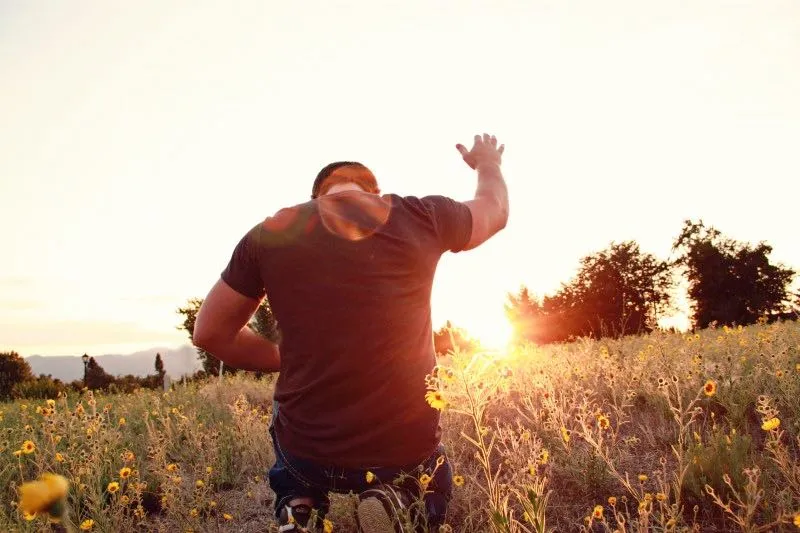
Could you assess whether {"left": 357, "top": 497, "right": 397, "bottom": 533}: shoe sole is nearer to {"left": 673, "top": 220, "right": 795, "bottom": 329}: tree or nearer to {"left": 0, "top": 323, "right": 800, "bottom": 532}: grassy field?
{"left": 0, "top": 323, "right": 800, "bottom": 532}: grassy field

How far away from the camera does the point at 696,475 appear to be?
93.0 inches

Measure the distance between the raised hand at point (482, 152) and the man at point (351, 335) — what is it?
609mm

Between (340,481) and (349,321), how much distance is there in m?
0.65

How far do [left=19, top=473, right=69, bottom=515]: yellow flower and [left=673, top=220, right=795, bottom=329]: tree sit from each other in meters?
40.8

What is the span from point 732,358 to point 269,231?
3439mm

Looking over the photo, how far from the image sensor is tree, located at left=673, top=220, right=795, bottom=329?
116ft

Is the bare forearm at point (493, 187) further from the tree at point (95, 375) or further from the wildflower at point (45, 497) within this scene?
the tree at point (95, 375)

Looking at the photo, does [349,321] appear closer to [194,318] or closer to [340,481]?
[340,481]

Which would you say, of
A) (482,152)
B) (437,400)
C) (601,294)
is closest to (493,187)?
(482,152)

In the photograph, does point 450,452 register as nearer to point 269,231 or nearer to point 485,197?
point 485,197

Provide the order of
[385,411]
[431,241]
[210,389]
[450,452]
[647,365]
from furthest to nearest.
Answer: [210,389] < [647,365] < [450,452] < [431,241] < [385,411]

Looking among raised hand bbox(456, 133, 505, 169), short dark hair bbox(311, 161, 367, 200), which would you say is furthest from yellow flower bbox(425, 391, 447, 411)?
raised hand bbox(456, 133, 505, 169)

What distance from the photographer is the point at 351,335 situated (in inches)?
77.5

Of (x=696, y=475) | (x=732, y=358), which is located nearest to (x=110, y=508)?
(x=696, y=475)
